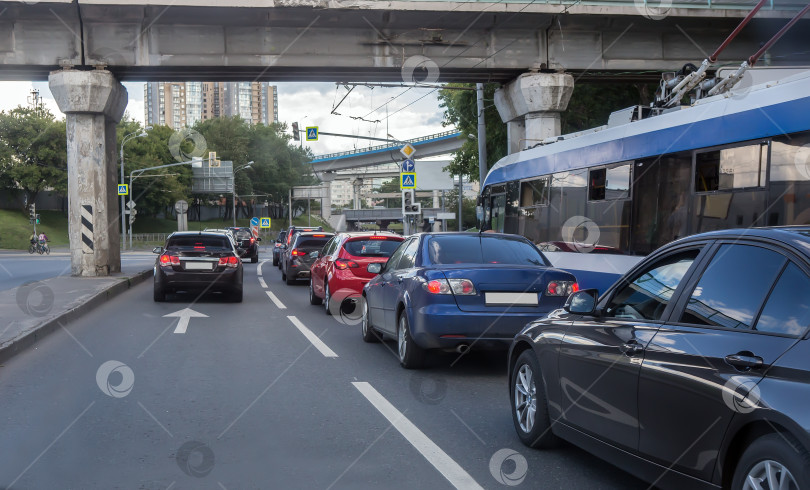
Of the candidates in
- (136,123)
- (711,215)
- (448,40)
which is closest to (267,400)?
(711,215)

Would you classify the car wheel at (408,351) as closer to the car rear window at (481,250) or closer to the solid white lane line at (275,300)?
the car rear window at (481,250)

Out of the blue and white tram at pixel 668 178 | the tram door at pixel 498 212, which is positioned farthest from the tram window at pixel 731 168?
the tram door at pixel 498 212

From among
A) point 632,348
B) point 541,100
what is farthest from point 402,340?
point 541,100

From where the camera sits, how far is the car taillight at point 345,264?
46.8ft

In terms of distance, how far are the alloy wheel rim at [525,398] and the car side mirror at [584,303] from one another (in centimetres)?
88

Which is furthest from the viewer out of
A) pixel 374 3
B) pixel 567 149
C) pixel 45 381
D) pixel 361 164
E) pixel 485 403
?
pixel 361 164

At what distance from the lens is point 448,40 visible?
Answer: 70.5 feet

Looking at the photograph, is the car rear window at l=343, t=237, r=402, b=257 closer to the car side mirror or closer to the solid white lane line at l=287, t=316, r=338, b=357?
the solid white lane line at l=287, t=316, r=338, b=357

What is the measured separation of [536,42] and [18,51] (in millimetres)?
12739

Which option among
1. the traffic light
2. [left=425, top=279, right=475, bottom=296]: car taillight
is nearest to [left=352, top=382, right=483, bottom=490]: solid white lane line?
[left=425, top=279, right=475, bottom=296]: car taillight

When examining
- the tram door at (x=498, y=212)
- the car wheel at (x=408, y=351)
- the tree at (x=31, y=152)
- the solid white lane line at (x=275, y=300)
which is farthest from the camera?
the tree at (x=31, y=152)

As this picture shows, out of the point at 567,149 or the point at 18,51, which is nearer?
the point at 567,149

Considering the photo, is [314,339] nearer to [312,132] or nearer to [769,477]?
[769,477]

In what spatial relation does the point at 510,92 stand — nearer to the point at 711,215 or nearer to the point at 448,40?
the point at 448,40
